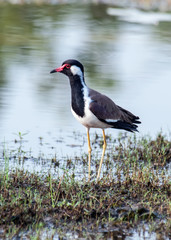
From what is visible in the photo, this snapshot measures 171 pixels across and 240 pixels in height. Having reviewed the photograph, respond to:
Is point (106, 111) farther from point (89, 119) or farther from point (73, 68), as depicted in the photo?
point (73, 68)

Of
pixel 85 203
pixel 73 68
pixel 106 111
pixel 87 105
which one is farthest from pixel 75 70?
pixel 85 203

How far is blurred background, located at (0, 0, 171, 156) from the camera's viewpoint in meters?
9.38

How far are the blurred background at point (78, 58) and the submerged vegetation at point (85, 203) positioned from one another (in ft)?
6.37

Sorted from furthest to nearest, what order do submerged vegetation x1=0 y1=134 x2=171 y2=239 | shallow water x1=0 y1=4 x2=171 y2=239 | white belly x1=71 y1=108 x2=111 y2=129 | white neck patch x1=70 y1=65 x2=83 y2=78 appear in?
shallow water x1=0 y1=4 x2=171 y2=239 → white neck patch x1=70 y1=65 x2=83 y2=78 → white belly x1=71 y1=108 x2=111 y2=129 → submerged vegetation x1=0 y1=134 x2=171 y2=239

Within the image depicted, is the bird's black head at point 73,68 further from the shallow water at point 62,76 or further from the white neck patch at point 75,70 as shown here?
the shallow water at point 62,76

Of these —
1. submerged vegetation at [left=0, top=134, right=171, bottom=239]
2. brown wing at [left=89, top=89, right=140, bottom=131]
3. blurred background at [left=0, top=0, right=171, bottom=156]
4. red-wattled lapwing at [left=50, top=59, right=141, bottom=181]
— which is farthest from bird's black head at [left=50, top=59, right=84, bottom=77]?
blurred background at [left=0, top=0, right=171, bottom=156]

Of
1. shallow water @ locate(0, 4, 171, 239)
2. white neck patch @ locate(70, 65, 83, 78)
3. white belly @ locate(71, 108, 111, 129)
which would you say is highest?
white neck patch @ locate(70, 65, 83, 78)

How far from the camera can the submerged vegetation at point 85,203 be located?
16.6 ft

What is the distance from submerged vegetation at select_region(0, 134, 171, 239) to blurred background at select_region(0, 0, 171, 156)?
1.94 metres

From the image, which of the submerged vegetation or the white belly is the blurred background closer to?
the white belly

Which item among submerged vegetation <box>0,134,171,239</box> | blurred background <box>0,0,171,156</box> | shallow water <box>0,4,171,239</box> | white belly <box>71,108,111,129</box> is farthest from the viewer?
blurred background <box>0,0,171,156</box>

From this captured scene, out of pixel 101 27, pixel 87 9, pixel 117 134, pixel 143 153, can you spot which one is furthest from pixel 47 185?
pixel 87 9

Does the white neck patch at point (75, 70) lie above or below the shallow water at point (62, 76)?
above

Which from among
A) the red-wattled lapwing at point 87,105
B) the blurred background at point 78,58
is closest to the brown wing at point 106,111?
the red-wattled lapwing at point 87,105
